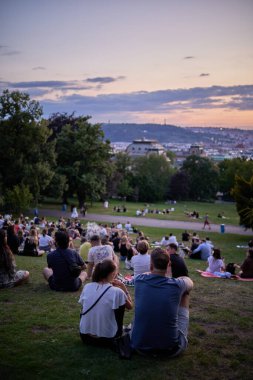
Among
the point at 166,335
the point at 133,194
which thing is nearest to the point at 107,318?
the point at 166,335

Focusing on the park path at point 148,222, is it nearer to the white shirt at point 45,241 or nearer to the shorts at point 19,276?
the white shirt at point 45,241

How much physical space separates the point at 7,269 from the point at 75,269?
1.51m

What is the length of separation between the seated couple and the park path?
36.7 metres

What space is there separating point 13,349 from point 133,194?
80.6 meters

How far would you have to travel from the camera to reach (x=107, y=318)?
5.80 metres

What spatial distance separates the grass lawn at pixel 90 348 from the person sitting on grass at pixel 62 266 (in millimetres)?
215

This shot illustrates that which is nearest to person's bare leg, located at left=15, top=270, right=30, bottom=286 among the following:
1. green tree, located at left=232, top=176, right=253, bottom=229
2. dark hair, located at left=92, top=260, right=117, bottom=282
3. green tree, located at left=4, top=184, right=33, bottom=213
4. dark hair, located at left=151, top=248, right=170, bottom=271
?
dark hair, located at left=92, top=260, right=117, bottom=282

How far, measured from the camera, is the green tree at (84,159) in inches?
2133

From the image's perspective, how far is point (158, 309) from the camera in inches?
207

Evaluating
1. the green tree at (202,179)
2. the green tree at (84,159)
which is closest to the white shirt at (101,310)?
the green tree at (84,159)

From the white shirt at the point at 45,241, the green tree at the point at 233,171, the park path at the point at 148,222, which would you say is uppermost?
the green tree at the point at 233,171

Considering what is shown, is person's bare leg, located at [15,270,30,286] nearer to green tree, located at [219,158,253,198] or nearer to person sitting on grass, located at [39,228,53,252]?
person sitting on grass, located at [39,228,53,252]

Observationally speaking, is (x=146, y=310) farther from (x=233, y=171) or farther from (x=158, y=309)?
(x=233, y=171)

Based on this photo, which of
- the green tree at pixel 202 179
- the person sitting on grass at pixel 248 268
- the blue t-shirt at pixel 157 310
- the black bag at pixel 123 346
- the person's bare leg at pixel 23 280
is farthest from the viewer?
→ the green tree at pixel 202 179
